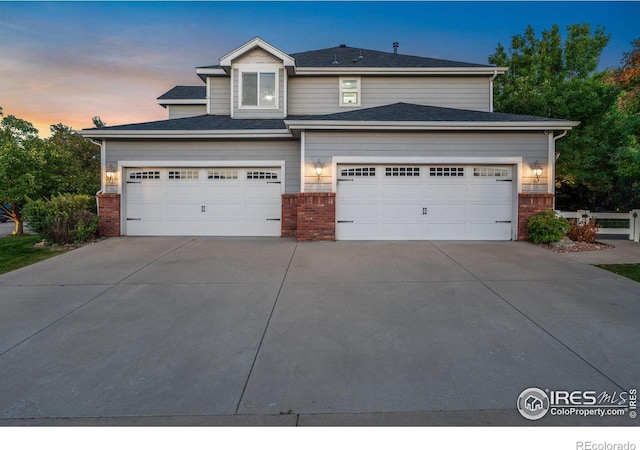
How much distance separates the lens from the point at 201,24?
15.3m

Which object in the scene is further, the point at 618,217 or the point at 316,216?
the point at 618,217

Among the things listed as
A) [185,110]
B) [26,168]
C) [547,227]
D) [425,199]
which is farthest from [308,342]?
[185,110]

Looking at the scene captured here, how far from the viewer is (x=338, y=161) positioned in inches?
383

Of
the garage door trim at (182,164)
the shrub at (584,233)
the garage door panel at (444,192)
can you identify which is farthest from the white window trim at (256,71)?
the shrub at (584,233)

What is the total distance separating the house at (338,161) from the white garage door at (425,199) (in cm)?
3

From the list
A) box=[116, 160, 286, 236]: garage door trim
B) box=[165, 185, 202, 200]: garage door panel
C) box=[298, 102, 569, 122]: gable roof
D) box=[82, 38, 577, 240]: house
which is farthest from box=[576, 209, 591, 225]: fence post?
box=[165, 185, 202, 200]: garage door panel

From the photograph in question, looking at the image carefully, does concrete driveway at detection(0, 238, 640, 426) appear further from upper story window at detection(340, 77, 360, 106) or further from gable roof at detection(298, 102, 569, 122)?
upper story window at detection(340, 77, 360, 106)

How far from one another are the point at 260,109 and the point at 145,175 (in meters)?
4.69

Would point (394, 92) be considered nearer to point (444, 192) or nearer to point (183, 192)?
point (444, 192)

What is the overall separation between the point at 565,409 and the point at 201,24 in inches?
714

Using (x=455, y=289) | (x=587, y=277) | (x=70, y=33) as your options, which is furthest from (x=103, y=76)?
(x=587, y=277)

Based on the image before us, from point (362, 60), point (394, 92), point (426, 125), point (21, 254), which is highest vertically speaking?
point (362, 60)

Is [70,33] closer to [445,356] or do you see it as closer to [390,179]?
[390,179]

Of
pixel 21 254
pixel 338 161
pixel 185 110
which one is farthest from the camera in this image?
pixel 185 110
